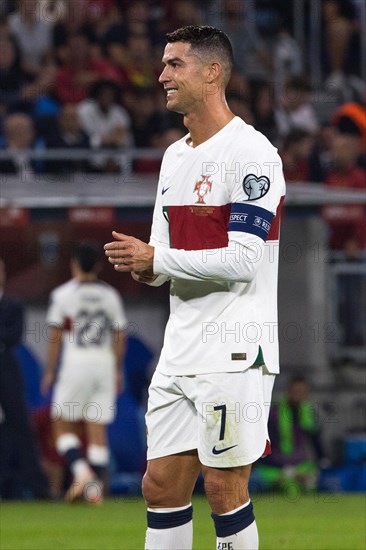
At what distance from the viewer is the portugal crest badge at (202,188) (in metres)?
5.93

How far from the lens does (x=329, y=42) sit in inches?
774

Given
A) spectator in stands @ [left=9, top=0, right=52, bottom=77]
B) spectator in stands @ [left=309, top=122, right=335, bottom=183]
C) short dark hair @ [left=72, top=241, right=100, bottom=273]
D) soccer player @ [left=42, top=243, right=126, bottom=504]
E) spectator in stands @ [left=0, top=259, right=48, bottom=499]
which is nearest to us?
short dark hair @ [left=72, top=241, right=100, bottom=273]

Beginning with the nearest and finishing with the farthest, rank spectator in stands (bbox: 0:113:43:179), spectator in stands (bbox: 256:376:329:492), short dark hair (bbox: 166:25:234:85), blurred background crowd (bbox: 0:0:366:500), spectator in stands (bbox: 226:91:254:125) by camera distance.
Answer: short dark hair (bbox: 166:25:234:85) < spectator in stands (bbox: 256:376:329:492) < spectator in stands (bbox: 0:113:43:179) < blurred background crowd (bbox: 0:0:366:500) < spectator in stands (bbox: 226:91:254:125)

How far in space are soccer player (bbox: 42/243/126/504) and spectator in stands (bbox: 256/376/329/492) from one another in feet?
5.81

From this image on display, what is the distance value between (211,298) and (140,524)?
5263 millimetres

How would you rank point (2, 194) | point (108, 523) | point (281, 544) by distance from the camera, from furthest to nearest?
point (2, 194) → point (108, 523) → point (281, 544)

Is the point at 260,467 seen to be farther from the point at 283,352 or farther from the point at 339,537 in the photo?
the point at 339,537

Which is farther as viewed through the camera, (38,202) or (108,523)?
(38,202)

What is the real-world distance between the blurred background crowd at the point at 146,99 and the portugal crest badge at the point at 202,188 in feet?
26.2

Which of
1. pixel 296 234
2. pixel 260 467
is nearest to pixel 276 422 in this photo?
pixel 260 467

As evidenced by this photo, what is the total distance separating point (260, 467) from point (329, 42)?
7638 mm

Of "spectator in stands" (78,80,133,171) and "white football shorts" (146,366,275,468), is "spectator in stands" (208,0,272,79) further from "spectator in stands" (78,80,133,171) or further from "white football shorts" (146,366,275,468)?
"white football shorts" (146,366,275,468)

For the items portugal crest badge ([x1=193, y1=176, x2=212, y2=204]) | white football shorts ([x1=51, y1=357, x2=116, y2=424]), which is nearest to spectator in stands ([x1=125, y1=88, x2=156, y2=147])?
white football shorts ([x1=51, y1=357, x2=116, y2=424])

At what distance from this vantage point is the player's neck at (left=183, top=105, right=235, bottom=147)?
6.10 m
